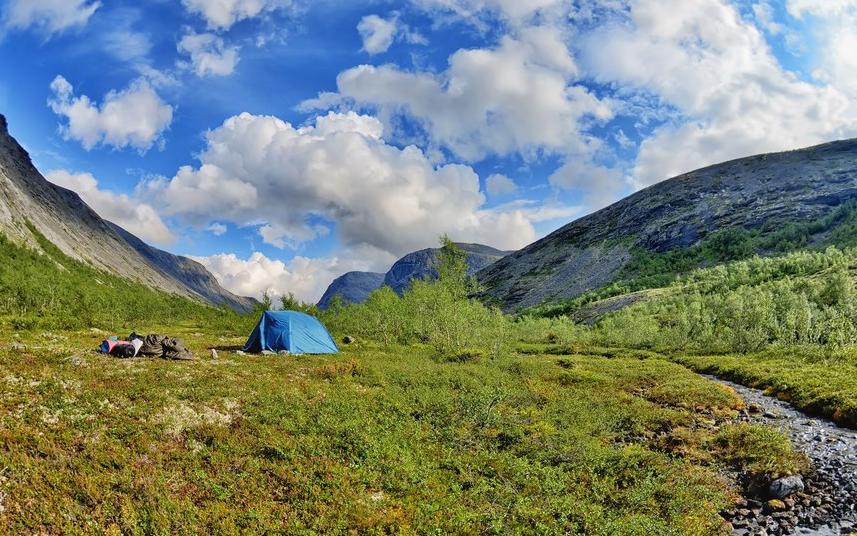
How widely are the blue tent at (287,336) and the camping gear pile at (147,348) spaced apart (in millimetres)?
8714

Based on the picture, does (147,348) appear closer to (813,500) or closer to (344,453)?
(344,453)

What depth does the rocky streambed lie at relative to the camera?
13.4 m

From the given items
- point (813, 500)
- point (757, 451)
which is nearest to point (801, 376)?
point (757, 451)

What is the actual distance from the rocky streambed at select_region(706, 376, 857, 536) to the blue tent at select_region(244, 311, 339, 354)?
33.5 meters

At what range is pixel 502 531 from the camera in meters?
12.1

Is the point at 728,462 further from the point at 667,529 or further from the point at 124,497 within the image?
the point at 124,497

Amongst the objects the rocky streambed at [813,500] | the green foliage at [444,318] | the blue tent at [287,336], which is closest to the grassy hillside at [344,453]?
the rocky streambed at [813,500]

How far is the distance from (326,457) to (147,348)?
20725 millimetres

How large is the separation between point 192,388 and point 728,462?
23.6 meters

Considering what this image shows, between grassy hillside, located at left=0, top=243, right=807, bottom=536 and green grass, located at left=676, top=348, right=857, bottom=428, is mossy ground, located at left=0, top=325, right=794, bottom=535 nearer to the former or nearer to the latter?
grassy hillside, located at left=0, top=243, right=807, bottom=536

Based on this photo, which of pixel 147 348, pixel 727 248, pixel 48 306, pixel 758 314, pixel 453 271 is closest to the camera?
pixel 147 348

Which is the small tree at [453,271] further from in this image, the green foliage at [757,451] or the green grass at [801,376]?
the green foliage at [757,451]

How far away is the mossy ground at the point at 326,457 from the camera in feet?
39.4

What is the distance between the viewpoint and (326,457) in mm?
15836
